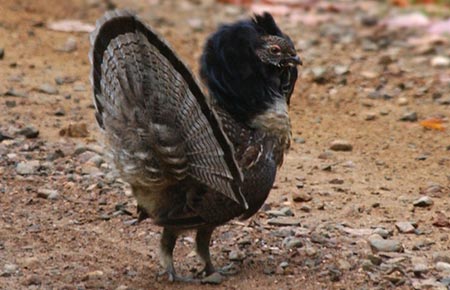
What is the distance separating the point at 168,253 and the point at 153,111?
2.75 feet

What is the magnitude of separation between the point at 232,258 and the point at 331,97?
4020 millimetres

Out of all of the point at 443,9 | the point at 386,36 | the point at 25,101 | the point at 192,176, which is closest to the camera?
the point at 192,176

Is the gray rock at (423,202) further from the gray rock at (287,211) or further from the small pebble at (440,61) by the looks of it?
the small pebble at (440,61)

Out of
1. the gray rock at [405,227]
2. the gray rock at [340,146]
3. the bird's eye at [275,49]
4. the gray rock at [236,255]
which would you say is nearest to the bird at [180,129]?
the bird's eye at [275,49]

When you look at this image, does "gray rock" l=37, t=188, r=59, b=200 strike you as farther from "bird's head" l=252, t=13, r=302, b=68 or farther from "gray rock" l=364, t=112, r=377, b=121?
"gray rock" l=364, t=112, r=377, b=121

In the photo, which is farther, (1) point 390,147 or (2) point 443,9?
(2) point 443,9

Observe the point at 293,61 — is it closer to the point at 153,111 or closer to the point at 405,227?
the point at 153,111

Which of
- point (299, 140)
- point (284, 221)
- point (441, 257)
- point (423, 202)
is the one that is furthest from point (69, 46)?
point (441, 257)

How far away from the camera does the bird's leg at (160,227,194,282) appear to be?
19.4 feet

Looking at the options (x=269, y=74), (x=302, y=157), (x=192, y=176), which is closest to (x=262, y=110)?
(x=269, y=74)

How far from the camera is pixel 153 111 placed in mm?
5539

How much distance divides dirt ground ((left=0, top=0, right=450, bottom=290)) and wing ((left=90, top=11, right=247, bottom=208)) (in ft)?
2.14

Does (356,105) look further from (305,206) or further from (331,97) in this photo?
(305,206)

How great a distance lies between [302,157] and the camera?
27.1 feet
